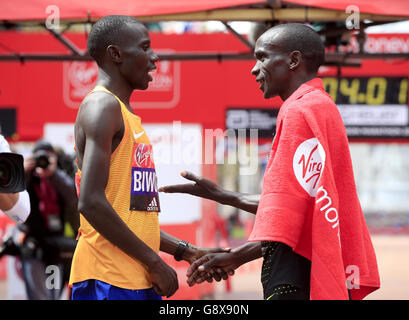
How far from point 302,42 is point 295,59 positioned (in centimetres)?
7

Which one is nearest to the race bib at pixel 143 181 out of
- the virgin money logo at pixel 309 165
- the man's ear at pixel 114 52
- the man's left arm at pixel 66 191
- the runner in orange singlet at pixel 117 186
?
the runner in orange singlet at pixel 117 186

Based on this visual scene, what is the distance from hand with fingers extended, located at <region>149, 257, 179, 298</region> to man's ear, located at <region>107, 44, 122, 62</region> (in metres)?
0.80

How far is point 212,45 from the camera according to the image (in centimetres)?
743

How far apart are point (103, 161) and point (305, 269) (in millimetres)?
814

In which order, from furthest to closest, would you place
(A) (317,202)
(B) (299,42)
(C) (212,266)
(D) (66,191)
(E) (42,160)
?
1. (D) (66,191)
2. (E) (42,160)
3. (C) (212,266)
4. (B) (299,42)
5. (A) (317,202)

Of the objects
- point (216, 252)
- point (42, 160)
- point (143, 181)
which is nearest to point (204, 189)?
point (216, 252)

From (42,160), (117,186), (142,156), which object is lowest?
(117,186)

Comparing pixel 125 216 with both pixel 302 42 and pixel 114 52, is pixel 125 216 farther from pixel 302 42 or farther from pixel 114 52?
pixel 302 42

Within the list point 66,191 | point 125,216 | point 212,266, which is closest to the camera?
point 125,216

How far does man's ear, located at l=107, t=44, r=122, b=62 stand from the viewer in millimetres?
2578

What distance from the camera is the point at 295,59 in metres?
2.55

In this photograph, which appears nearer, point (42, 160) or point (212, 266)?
point (212, 266)

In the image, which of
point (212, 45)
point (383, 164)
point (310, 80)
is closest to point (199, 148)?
point (212, 45)
